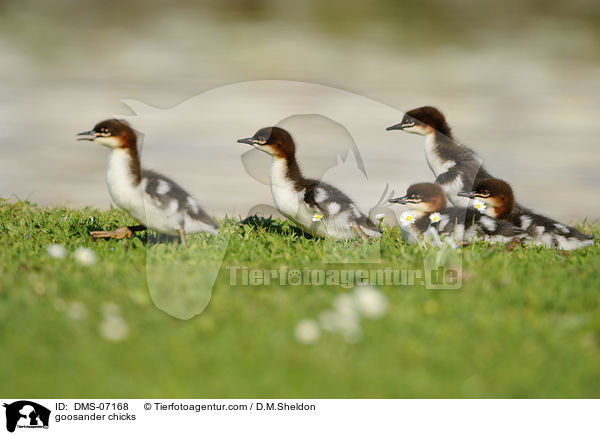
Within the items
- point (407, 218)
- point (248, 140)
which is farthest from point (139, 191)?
point (407, 218)

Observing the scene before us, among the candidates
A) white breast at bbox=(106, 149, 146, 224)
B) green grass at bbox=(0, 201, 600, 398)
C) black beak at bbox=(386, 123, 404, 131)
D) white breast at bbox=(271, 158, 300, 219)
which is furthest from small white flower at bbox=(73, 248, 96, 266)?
black beak at bbox=(386, 123, 404, 131)

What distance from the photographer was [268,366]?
200 cm

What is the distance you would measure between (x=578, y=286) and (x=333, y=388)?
1624 millimetres

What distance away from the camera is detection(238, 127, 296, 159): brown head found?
399cm

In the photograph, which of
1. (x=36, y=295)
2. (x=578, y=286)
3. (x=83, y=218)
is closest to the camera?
(x=36, y=295)

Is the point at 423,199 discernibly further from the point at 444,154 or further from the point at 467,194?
the point at 444,154

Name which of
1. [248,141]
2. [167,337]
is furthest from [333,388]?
[248,141]

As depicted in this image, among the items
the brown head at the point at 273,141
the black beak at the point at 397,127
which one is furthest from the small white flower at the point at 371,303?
the black beak at the point at 397,127

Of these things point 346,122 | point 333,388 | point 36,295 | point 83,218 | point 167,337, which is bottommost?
point 333,388

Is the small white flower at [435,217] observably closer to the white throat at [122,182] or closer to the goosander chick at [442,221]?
the goosander chick at [442,221]

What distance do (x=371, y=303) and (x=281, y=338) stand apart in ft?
1.57

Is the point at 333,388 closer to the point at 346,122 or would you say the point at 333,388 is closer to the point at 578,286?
the point at 578,286

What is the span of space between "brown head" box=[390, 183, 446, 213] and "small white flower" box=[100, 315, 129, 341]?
2.51 meters

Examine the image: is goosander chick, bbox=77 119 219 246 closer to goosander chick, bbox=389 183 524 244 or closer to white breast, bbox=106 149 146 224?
white breast, bbox=106 149 146 224
